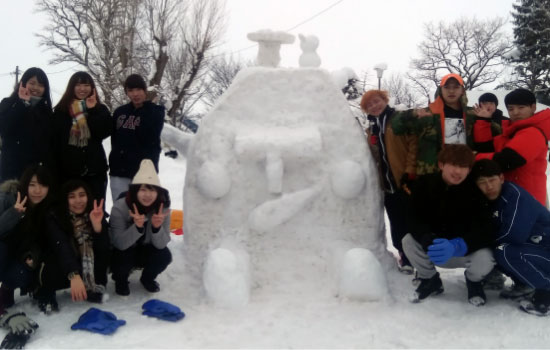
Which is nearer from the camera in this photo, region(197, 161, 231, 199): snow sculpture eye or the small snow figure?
region(197, 161, 231, 199): snow sculpture eye

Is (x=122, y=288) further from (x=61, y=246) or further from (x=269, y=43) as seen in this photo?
(x=269, y=43)

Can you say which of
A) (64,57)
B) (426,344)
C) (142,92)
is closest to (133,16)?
(64,57)

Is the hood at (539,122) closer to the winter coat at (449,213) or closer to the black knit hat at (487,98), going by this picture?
the black knit hat at (487,98)

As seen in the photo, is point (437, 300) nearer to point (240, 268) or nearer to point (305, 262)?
point (305, 262)

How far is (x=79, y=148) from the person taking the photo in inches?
123

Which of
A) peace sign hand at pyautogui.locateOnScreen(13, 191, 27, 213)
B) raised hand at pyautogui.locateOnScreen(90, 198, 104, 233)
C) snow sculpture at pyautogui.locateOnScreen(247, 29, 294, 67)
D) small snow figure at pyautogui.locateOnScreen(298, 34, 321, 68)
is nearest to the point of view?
peace sign hand at pyautogui.locateOnScreen(13, 191, 27, 213)

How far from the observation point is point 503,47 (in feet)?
77.0

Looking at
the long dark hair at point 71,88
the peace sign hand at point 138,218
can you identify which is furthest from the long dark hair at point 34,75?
the peace sign hand at point 138,218

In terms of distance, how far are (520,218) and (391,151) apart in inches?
36.3

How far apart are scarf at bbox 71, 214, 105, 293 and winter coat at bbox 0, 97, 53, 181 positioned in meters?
0.55

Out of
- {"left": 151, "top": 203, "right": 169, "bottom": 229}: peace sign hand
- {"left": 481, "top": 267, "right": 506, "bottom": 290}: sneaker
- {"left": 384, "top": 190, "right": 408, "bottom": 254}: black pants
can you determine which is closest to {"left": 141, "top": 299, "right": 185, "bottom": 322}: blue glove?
{"left": 151, "top": 203, "right": 169, "bottom": 229}: peace sign hand

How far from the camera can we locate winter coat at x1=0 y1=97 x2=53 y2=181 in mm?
2979

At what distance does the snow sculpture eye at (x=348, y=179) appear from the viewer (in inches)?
118

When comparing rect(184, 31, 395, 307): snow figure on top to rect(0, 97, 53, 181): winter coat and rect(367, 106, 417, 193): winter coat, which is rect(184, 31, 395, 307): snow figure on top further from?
rect(0, 97, 53, 181): winter coat
